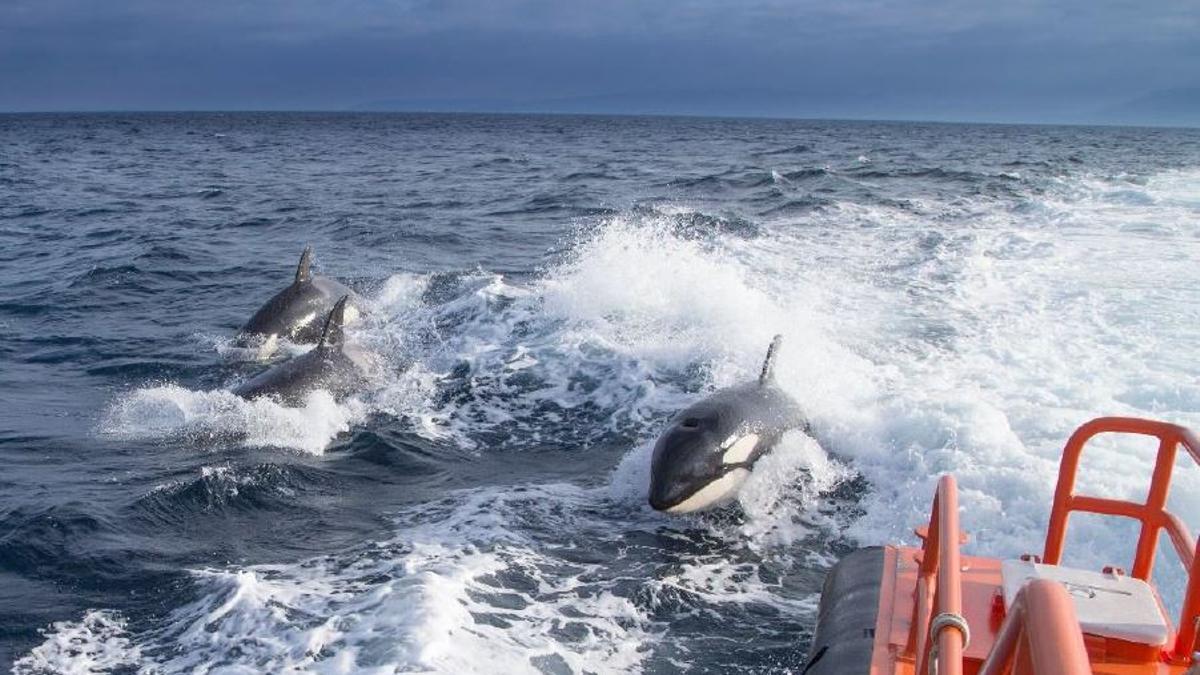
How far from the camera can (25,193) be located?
3759 cm

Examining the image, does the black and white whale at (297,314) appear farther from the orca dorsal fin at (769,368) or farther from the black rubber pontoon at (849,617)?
the black rubber pontoon at (849,617)

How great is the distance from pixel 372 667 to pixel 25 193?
124 feet

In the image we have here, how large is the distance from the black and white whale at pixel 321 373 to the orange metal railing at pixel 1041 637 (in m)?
10.4

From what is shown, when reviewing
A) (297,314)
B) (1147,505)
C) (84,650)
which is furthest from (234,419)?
(1147,505)

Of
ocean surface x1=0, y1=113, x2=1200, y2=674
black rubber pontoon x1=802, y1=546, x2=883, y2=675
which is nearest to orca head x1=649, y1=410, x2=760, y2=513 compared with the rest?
ocean surface x1=0, y1=113, x2=1200, y2=674

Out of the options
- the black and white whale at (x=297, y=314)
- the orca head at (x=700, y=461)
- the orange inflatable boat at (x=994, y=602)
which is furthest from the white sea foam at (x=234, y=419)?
the orange inflatable boat at (x=994, y=602)

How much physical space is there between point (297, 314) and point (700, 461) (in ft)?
28.0

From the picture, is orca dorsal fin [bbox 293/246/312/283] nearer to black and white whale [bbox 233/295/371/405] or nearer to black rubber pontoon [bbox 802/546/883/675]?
black and white whale [bbox 233/295/371/405]

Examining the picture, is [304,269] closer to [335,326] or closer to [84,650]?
[335,326]

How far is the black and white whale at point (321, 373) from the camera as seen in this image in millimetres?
12039

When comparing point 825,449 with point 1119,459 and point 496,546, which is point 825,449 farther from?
point 496,546

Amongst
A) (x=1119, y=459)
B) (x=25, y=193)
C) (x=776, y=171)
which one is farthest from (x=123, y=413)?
(x=776, y=171)

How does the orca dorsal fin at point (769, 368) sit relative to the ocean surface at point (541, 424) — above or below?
above

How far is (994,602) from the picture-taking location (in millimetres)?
5176
